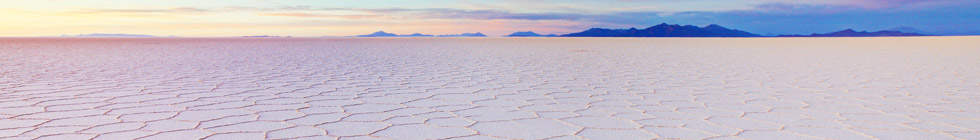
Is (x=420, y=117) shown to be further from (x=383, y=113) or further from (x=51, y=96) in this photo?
(x=51, y=96)

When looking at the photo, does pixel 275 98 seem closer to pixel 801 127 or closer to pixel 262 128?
pixel 262 128

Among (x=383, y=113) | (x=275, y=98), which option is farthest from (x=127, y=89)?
(x=383, y=113)

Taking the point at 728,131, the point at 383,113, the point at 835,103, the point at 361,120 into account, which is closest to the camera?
the point at 728,131

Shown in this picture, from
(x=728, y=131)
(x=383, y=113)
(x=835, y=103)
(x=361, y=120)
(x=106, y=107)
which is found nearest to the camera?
(x=728, y=131)

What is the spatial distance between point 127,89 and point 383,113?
1.95m

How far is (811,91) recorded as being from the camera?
4402 millimetres

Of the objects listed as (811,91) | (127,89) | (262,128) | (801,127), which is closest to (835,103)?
(811,91)

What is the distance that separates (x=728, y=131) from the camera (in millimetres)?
2650

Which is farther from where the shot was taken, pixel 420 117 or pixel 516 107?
pixel 516 107

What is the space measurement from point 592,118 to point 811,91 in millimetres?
1906

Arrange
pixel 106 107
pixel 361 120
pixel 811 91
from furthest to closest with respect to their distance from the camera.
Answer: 1. pixel 811 91
2. pixel 106 107
3. pixel 361 120

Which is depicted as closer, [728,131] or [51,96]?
[728,131]

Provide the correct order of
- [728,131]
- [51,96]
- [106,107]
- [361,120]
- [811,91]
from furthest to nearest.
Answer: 1. [811,91]
2. [51,96]
3. [106,107]
4. [361,120]
5. [728,131]

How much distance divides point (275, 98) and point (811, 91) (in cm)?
272
